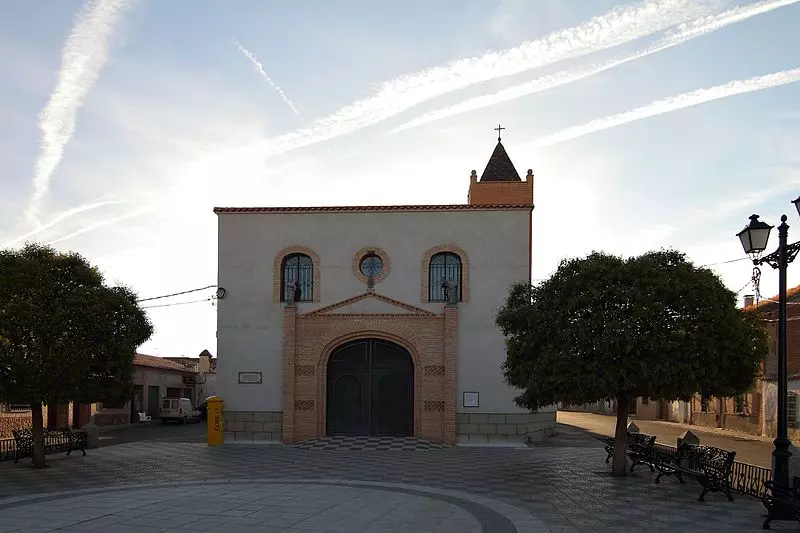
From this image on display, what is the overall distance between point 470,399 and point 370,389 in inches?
129

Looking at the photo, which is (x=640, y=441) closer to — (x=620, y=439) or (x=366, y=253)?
(x=620, y=439)

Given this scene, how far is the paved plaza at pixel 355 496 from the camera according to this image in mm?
10102

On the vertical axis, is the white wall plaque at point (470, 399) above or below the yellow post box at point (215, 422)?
A: above

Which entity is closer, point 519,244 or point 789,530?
point 789,530

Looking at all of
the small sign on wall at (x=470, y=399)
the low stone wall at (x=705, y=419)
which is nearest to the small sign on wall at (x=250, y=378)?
the small sign on wall at (x=470, y=399)

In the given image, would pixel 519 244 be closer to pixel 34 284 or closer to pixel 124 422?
pixel 34 284

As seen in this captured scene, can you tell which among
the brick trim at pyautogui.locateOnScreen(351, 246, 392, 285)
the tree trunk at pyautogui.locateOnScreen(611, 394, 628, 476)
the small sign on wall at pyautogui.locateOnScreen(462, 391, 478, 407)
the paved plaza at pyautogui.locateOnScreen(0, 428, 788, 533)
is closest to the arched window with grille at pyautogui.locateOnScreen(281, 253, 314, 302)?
the brick trim at pyautogui.locateOnScreen(351, 246, 392, 285)

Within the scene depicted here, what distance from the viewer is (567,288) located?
14633mm

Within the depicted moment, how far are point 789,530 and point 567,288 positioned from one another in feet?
20.1

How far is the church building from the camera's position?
22.0m

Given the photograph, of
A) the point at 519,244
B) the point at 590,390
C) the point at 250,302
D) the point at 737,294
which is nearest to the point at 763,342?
the point at 737,294

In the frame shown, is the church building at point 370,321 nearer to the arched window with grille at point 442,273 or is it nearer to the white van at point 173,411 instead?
the arched window with grille at point 442,273

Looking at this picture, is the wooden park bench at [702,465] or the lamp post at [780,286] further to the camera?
the wooden park bench at [702,465]

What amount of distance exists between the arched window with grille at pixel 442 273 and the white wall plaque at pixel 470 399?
3182 mm
